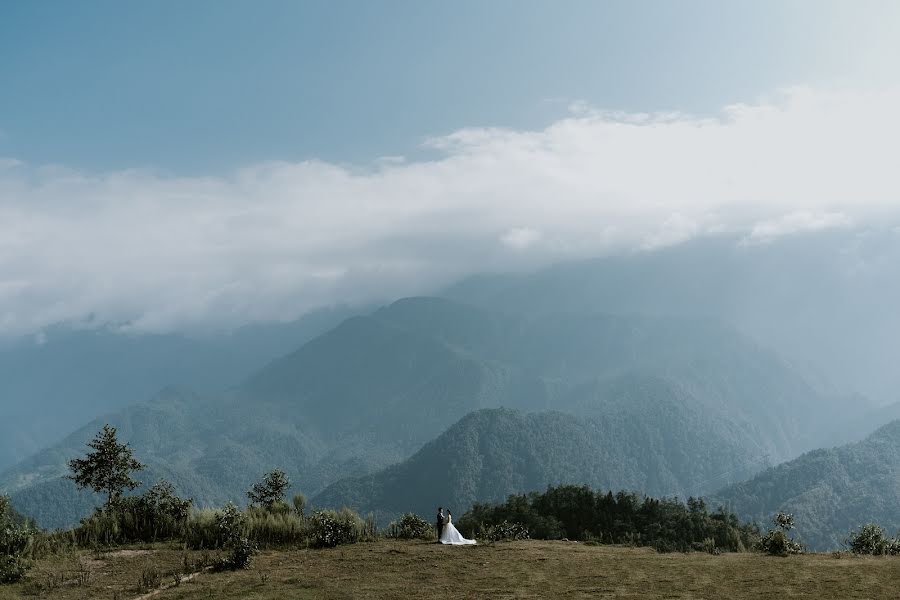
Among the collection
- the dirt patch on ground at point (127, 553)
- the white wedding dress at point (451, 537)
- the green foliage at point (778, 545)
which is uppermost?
the dirt patch on ground at point (127, 553)

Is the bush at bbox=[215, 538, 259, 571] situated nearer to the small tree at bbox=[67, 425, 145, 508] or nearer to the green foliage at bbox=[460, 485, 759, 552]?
the small tree at bbox=[67, 425, 145, 508]

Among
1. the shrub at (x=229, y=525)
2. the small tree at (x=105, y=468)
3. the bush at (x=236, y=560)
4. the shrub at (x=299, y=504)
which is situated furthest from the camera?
the small tree at (x=105, y=468)

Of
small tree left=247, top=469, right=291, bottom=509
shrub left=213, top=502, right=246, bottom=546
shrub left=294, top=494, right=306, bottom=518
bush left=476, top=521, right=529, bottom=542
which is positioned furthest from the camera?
small tree left=247, top=469, right=291, bottom=509

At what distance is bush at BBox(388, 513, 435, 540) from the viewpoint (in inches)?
1137

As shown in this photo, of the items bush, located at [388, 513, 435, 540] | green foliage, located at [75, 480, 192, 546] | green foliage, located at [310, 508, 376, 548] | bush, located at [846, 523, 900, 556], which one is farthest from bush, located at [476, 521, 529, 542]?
bush, located at [846, 523, 900, 556]

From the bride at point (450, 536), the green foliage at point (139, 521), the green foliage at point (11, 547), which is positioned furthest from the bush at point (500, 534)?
the green foliage at point (11, 547)

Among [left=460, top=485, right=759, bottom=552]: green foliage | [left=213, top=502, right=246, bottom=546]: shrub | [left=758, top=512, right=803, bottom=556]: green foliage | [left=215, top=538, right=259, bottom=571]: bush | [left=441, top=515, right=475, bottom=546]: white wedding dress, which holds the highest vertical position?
[left=213, top=502, right=246, bottom=546]: shrub

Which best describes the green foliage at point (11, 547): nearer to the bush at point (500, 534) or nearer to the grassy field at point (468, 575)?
the grassy field at point (468, 575)

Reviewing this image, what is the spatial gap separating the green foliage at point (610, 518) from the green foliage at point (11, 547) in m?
50.9

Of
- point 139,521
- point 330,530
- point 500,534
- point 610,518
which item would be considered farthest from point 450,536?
point 610,518

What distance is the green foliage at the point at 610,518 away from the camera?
237 ft

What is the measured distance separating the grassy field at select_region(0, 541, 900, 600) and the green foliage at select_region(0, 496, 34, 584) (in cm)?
48

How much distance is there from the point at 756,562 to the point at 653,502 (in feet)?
209

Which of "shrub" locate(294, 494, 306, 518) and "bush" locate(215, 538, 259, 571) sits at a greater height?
"shrub" locate(294, 494, 306, 518)
